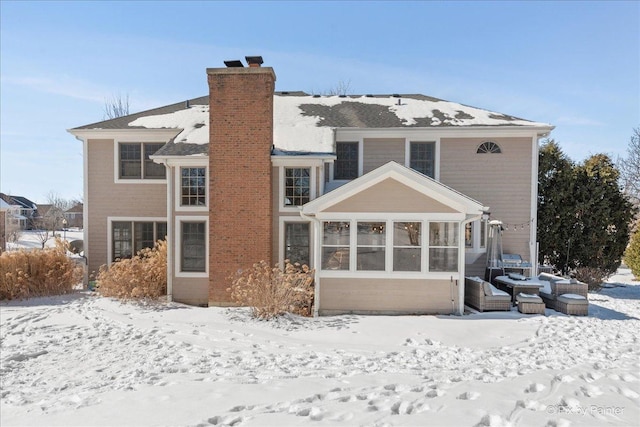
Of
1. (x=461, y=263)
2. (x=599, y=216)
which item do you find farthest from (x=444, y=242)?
(x=599, y=216)

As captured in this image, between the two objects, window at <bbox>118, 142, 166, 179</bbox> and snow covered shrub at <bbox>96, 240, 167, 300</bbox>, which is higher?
window at <bbox>118, 142, 166, 179</bbox>

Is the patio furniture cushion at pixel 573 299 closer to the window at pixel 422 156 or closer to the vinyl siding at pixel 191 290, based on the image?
the window at pixel 422 156

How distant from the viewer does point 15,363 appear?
268 inches

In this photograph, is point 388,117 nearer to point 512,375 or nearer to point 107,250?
point 512,375

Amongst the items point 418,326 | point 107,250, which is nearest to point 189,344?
point 418,326

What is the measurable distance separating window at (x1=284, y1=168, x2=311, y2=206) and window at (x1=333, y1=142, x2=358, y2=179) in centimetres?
218

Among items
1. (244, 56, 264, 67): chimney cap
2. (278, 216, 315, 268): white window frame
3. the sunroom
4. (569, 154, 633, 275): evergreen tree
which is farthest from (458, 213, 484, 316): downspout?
(244, 56, 264, 67): chimney cap

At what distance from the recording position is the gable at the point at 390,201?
9570 millimetres

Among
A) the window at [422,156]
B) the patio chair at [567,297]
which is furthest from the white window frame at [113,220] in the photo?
the patio chair at [567,297]

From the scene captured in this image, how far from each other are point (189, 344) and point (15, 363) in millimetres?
3050

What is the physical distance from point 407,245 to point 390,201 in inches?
48.6

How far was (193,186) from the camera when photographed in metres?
11.2

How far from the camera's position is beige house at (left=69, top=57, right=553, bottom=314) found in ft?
31.6

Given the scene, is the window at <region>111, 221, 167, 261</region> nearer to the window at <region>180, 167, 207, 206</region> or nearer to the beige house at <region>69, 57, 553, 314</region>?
the beige house at <region>69, 57, 553, 314</region>
